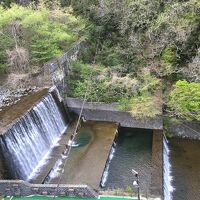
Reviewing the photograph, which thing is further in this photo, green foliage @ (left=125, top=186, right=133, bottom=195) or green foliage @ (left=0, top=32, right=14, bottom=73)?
green foliage @ (left=0, top=32, right=14, bottom=73)

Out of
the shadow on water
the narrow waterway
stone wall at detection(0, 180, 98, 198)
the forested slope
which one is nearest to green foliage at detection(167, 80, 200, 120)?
the forested slope

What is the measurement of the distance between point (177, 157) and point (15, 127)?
9.16m

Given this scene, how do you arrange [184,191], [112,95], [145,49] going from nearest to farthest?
[184,191] < [112,95] < [145,49]

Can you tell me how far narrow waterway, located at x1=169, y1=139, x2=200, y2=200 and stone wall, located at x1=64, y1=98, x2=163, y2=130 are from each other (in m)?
1.71

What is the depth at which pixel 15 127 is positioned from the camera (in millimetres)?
19062

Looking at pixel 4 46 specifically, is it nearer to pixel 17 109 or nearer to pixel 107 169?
pixel 17 109

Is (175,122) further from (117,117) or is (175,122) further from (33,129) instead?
(33,129)

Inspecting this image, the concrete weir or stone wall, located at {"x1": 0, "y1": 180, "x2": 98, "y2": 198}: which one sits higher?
stone wall, located at {"x1": 0, "y1": 180, "x2": 98, "y2": 198}

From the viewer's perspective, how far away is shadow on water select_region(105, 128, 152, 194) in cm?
1788

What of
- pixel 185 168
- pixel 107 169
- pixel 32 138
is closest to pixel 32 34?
pixel 32 138

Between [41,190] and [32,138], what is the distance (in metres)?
4.78

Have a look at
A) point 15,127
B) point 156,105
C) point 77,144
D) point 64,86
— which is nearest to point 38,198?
point 15,127

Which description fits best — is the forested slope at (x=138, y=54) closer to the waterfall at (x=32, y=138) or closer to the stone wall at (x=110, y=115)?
the stone wall at (x=110, y=115)

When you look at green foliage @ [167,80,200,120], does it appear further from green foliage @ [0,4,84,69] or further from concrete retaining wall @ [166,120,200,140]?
green foliage @ [0,4,84,69]
